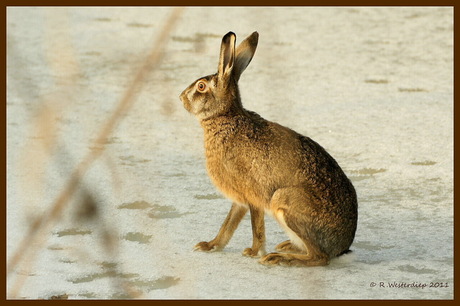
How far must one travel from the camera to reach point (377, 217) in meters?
4.78

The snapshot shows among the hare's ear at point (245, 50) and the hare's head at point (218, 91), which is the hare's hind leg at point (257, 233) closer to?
the hare's head at point (218, 91)

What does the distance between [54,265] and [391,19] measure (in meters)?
6.44

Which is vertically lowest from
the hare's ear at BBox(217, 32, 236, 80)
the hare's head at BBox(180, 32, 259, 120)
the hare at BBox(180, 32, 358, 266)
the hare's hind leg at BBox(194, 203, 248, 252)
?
the hare's hind leg at BBox(194, 203, 248, 252)

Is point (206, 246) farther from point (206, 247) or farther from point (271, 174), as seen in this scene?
point (271, 174)

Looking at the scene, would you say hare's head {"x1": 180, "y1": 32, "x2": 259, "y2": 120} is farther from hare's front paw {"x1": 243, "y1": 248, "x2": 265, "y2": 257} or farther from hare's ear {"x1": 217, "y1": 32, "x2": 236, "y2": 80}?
hare's front paw {"x1": 243, "y1": 248, "x2": 265, "y2": 257}

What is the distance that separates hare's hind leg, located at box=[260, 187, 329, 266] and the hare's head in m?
0.54

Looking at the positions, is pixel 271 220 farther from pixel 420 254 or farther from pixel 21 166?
pixel 21 166

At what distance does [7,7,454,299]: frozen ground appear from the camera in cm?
366

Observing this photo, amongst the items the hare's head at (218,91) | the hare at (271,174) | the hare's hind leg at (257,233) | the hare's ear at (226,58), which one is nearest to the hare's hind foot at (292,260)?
the hare at (271,174)

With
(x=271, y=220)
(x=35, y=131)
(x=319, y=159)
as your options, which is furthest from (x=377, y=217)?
(x=35, y=131)

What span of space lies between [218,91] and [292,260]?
87cm

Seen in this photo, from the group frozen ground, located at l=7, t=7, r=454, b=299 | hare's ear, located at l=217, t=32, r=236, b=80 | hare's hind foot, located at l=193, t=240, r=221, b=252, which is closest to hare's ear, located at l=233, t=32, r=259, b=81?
hare's ear, located at l=217, t=32, r=236, b=80

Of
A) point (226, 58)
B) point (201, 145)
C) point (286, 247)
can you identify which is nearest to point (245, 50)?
point (226, 58)

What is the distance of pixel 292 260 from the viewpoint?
386cm
